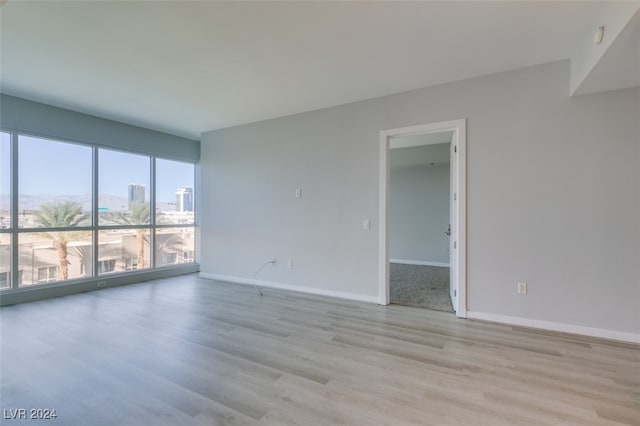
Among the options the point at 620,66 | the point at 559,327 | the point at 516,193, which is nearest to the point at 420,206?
the point at 516,193

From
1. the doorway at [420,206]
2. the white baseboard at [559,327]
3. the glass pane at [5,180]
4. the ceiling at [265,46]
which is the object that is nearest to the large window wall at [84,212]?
the glass pane at [5,180]

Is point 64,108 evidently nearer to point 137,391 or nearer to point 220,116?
point 220,116

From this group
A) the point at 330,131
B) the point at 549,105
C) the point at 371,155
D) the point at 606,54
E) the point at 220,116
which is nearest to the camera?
the point at 606,54

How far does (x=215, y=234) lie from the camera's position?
556cm

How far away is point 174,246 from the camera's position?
235 inches

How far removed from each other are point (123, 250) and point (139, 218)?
0.64m

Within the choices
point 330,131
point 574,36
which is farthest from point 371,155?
point 574,36

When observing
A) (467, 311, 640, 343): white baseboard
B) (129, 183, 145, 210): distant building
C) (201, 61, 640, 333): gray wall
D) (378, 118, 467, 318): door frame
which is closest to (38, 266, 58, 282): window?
(129, 183, 145, 210): distant building

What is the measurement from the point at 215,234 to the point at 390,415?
4.62m

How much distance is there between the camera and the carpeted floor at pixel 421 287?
3893mm

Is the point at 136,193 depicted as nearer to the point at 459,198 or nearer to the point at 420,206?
the point at 459,198

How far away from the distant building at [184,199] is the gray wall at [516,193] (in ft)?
9.46

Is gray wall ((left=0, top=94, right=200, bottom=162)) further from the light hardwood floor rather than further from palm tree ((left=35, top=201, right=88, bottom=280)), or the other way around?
the light hardwood floor

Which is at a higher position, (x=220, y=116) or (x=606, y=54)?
(x=220, y=116)
